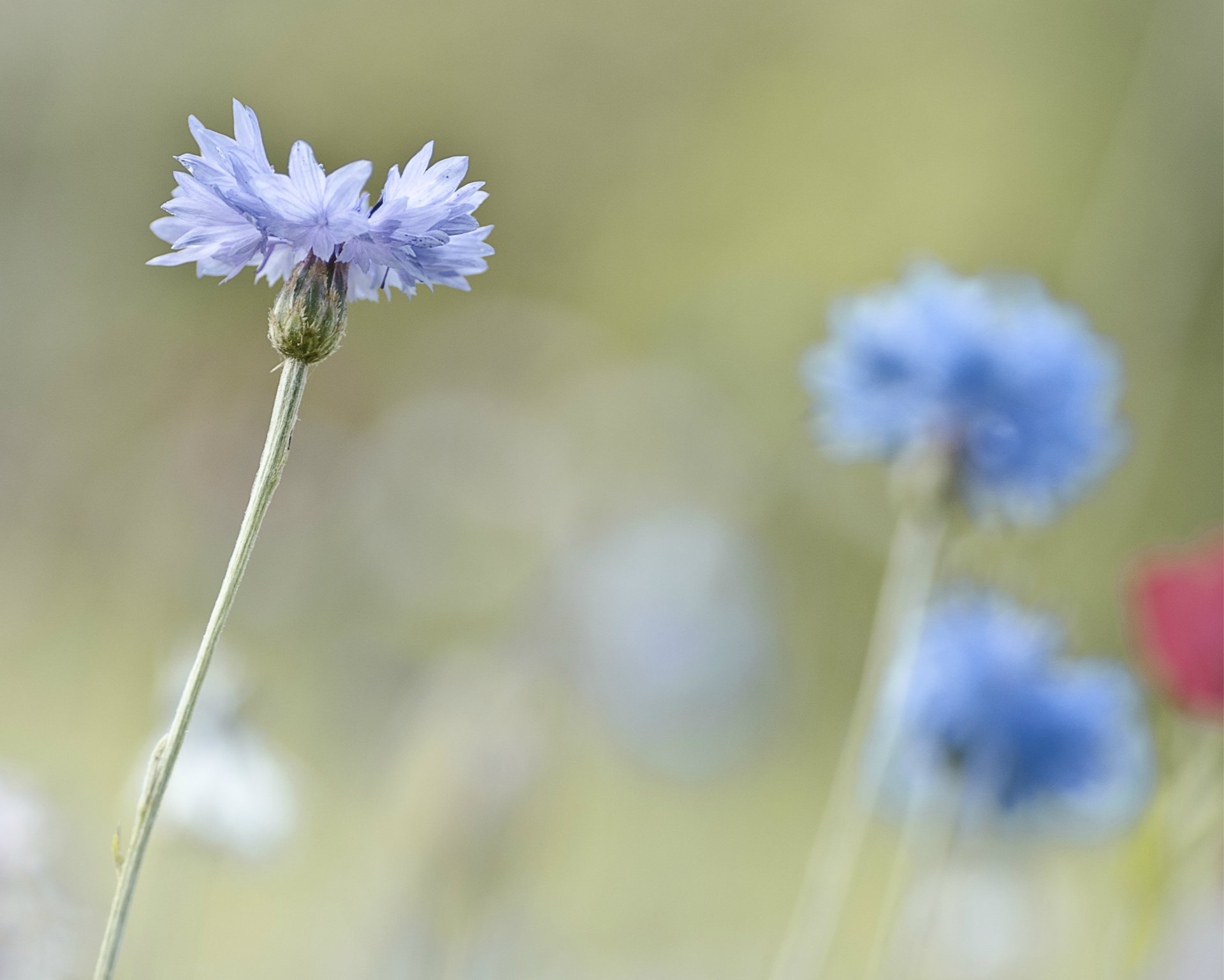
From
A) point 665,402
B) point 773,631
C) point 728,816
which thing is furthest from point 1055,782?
point 665,402

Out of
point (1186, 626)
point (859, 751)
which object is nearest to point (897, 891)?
point (859, 751)

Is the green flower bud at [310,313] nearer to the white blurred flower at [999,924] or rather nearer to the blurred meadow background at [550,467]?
the blurred meadow background at [550,467]

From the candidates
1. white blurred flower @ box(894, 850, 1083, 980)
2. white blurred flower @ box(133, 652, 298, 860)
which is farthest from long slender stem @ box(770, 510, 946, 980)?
white blurred flower @ box(894, 850, 1083, 980)

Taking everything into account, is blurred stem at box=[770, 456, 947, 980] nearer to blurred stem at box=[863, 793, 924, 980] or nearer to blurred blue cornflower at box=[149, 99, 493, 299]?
blurred stem at box=[863, 793, 924, 980]

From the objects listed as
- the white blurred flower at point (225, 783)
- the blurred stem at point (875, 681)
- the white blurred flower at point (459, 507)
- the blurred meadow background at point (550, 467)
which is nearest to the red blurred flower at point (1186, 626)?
the blurred meadow background at point (550, 467)

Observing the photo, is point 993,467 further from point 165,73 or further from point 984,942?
point 165,73

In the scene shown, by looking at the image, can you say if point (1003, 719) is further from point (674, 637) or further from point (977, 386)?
point (674, 637)
